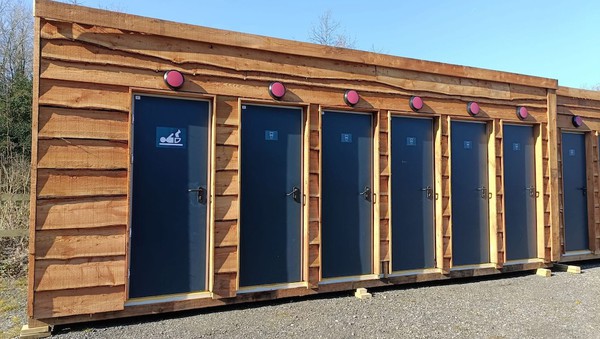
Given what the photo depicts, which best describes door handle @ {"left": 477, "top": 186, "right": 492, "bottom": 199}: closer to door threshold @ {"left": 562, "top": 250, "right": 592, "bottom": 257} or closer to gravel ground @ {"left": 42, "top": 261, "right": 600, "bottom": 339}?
gravel ground @ {"left": 42, "top": 261, "right": 600, "bottom": 339}

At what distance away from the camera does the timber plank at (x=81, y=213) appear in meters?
3.73

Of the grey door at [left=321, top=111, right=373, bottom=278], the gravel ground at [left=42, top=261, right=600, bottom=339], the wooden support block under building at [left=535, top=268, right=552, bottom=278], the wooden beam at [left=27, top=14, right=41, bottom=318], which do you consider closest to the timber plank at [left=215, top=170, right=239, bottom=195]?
the grey door at [left=321, top=111, right=373, bottom=278]

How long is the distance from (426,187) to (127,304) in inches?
157

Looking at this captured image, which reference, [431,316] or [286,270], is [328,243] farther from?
[431,316]

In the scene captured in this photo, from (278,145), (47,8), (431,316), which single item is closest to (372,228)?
(431,316)

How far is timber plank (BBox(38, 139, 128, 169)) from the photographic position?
12.3 feet

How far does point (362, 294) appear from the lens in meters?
4.89

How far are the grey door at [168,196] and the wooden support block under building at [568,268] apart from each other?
5.75 meters

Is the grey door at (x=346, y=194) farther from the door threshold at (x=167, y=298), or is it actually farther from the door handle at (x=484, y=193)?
the door handle at (x=484, y=193)

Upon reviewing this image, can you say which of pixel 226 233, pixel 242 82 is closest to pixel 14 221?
pixel 226 233

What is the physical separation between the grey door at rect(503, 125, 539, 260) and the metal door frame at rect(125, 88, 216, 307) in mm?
4453

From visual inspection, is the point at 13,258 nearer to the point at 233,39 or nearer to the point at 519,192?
the point at 233,39

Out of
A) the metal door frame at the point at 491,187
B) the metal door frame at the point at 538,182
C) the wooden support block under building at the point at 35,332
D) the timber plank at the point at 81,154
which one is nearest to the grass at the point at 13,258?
the wooden support block under building at the point at 35,332

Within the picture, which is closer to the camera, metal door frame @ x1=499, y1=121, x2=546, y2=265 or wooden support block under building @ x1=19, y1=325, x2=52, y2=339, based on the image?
wooden support block under building @ x1=19, y1=325, x2=52, y2=339
